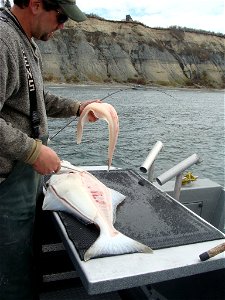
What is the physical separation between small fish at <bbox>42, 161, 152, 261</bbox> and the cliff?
174 feet

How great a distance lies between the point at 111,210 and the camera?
2604 mm

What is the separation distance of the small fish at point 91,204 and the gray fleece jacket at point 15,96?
1.39 feet

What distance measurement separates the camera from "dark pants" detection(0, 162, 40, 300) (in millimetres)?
2355

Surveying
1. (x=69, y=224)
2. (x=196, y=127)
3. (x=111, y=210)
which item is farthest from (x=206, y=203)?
(x=196, y=127)

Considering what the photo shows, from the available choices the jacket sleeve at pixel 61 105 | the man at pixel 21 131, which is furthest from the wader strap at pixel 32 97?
the jacket sleeve at pixel 61 105

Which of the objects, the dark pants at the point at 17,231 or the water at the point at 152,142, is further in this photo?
the water at the point at 152,142

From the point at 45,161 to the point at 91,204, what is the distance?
1.58 ft

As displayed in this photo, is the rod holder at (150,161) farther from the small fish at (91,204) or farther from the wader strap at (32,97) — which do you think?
the wader strap at (32,97)

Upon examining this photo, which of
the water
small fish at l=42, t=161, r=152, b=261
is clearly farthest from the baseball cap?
the water

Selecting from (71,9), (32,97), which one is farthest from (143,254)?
(71,9)

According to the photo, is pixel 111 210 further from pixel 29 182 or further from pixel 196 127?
pixel 196 127

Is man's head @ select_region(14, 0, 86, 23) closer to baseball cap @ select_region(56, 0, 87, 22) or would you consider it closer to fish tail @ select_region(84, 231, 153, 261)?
baseball cap @ select_region(56, 0, 87, 22)

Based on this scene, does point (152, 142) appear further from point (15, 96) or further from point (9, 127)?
point (9, 127)

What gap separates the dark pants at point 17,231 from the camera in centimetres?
236
